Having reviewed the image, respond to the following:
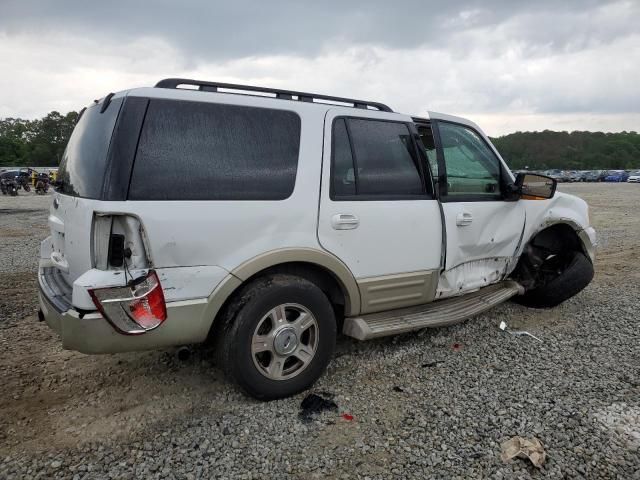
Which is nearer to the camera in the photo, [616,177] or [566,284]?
[566,284]

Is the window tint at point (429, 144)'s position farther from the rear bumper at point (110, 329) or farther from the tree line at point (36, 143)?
the tree line at point (36, 143)

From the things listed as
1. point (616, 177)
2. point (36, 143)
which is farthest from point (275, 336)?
point (36, 143)

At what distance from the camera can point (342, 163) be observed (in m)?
3.30

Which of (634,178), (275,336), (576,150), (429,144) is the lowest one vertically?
(634,178)

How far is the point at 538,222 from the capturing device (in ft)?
15.2

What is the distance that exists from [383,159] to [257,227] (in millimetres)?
1167

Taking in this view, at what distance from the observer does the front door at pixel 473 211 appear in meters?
3.86

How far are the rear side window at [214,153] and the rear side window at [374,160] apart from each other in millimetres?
347

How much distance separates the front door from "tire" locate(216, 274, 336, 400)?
1.24 metres

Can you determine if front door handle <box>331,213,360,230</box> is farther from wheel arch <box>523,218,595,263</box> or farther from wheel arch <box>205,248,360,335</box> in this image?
wheel arch <box>523,218,595,263</box>

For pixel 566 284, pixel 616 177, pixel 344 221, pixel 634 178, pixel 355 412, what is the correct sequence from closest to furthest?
pixel 355 412, pixel 344 221, pixel 566 284, pixel 634 178, pixel 616 177

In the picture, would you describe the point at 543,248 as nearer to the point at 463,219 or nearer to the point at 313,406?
the point at 463,219

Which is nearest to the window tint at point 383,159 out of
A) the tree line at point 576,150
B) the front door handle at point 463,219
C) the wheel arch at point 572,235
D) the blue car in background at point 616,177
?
the front door handle at point 463,219

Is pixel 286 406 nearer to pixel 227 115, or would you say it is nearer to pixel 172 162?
pixel 172 162
